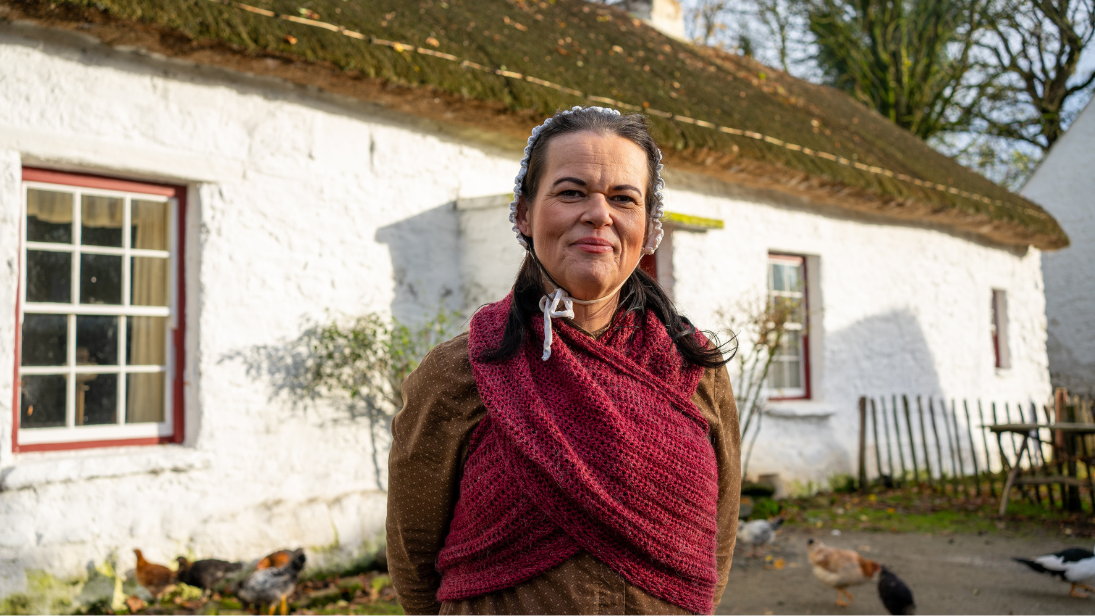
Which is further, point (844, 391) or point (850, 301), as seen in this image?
point (850, 301)

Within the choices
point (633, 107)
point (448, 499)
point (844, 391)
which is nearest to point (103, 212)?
point (448, 499)

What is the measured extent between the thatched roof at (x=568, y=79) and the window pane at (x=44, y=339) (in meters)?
1.49

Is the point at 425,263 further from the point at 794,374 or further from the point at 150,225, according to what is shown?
the point at 794,374

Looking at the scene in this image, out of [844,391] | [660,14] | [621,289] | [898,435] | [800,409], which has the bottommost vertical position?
[898,435]

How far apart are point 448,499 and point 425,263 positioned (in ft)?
13.3

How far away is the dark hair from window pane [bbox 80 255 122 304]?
11.6 feet

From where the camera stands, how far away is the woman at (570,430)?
142cm

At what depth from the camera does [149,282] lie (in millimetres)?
4484

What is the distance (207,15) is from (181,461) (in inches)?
94.4

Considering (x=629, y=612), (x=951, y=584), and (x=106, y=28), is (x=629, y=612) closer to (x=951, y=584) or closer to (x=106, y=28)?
(x=106, y=28)

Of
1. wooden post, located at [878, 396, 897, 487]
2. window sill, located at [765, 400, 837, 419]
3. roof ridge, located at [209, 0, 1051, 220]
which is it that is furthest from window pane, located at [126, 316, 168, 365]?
wooden post, located at [878, 396, 897, 487]

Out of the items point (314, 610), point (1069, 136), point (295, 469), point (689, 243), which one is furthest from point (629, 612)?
point (1069, 136)

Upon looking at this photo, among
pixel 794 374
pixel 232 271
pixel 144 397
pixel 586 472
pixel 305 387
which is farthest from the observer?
pixel 794 374

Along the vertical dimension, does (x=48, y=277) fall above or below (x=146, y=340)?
above
